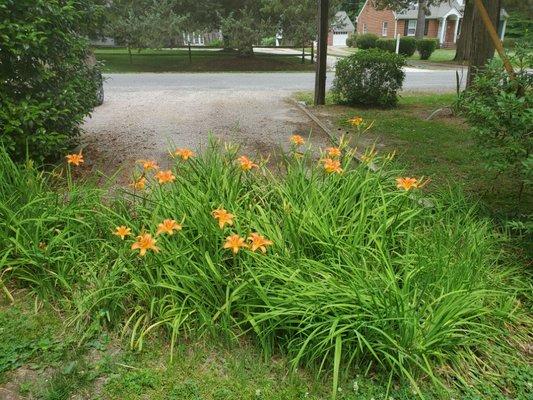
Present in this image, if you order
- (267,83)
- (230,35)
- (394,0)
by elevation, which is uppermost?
(394,0)

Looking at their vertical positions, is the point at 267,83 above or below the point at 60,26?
below

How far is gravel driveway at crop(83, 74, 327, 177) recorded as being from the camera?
6.70m

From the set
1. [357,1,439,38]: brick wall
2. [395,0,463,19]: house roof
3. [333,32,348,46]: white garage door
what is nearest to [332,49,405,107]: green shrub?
[357,1,439,38]: brick wall

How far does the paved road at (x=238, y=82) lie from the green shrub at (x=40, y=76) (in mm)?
8965

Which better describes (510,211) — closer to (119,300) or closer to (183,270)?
(183,270)

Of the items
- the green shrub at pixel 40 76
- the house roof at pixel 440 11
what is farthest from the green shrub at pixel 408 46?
the green shrub at pixel 40 76

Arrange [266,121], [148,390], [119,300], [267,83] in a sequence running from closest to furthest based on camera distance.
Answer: [148,390], [119,300], [266,121], [267,83]

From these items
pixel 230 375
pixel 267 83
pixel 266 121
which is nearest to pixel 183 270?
pixel 230 375

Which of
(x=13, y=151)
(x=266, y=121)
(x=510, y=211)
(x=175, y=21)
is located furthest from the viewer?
(x=175, y=21)

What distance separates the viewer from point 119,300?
288cm

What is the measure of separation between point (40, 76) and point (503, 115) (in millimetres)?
4446

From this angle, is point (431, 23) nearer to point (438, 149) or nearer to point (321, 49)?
point (321, 49)

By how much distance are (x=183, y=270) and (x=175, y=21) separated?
1831cm

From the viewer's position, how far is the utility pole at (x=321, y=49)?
34.3 feet
